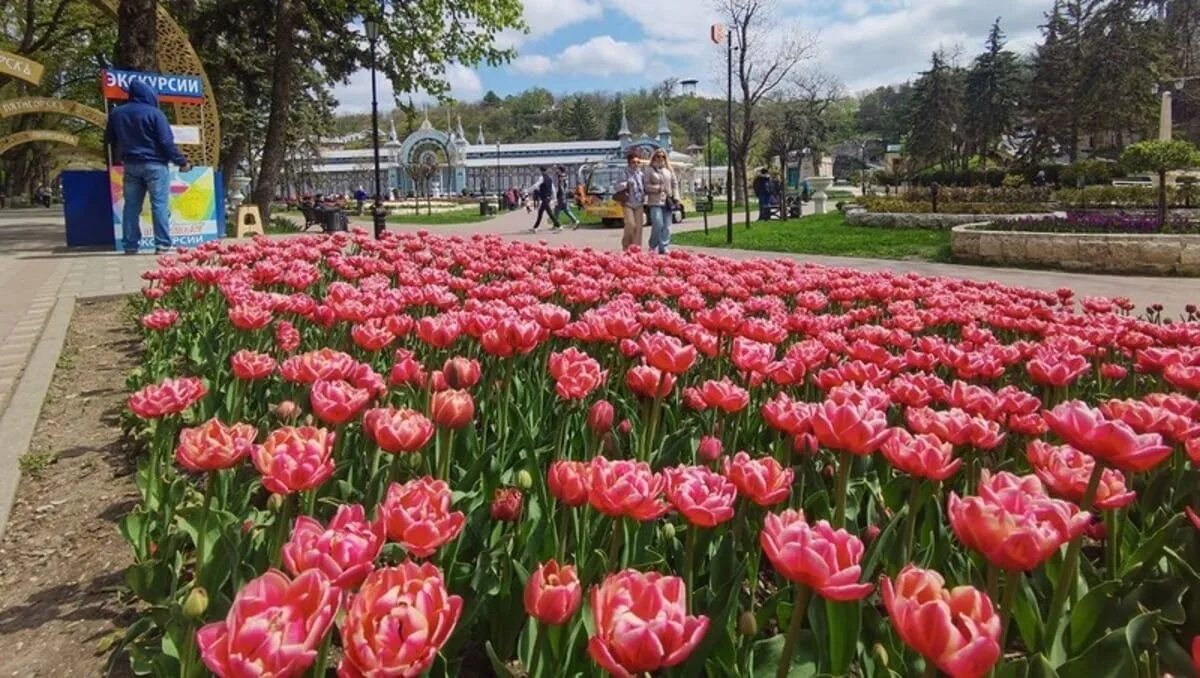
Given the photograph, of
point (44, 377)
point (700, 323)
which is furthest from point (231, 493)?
point (44, 377)

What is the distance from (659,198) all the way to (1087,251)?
6.42 metres

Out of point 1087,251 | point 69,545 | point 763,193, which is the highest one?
point 763,193

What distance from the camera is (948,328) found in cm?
438

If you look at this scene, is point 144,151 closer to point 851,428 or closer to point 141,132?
point 141,132

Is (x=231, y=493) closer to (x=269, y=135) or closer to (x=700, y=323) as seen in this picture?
(x=700, y=323)

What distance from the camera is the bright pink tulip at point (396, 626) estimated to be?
936mm

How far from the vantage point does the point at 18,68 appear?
604 inches

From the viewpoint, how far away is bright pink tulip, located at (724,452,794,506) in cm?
147

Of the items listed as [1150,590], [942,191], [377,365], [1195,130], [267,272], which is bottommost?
[1150,590]

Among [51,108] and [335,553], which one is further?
[51,108]

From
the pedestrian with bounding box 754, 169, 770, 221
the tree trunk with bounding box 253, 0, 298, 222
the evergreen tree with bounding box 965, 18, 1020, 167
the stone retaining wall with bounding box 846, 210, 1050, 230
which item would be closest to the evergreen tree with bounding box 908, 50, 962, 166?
the evergreen tree with bounding box 965, 18, 1020, 167

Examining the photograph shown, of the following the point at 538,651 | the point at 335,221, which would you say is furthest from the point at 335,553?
the point at 335,221

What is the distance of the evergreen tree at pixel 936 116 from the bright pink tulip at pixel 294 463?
65170 millimetres

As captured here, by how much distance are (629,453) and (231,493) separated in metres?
1.14
